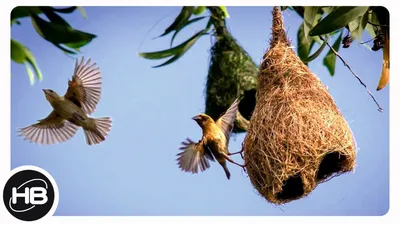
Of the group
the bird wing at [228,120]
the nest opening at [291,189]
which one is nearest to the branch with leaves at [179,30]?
the bird wing at [228,120]

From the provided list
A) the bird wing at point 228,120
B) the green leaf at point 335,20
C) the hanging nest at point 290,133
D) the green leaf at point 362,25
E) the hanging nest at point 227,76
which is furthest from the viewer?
the hanging nest at point 227,76

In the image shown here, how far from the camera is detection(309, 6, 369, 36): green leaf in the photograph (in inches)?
60.5

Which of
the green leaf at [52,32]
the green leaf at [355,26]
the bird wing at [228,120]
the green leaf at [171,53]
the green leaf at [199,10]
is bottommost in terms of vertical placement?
the bird wing at [228,120]

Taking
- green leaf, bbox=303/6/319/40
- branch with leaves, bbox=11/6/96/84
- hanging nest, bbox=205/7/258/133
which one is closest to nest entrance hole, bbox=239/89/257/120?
hanging nest, bbox=205/7/258/133

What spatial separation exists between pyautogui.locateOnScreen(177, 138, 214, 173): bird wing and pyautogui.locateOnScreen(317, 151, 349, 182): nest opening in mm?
339

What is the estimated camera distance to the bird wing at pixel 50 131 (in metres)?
1.91

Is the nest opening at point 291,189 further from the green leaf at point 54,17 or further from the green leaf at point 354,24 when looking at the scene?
the green leaf at point 54,17

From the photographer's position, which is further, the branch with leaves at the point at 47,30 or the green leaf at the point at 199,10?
the green leaf at the point at 199,10

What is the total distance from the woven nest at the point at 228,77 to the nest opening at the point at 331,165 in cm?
50

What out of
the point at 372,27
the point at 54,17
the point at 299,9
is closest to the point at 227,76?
the point at 299,9

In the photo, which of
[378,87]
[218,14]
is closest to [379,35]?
[378,87]

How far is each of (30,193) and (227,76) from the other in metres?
0.94

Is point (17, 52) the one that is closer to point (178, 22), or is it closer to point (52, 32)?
point (52, 32)

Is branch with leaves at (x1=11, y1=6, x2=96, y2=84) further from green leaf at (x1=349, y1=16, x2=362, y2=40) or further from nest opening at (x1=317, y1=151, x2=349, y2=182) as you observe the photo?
nest opening at (x1=317, y1=151, x2=349, y2=182)
